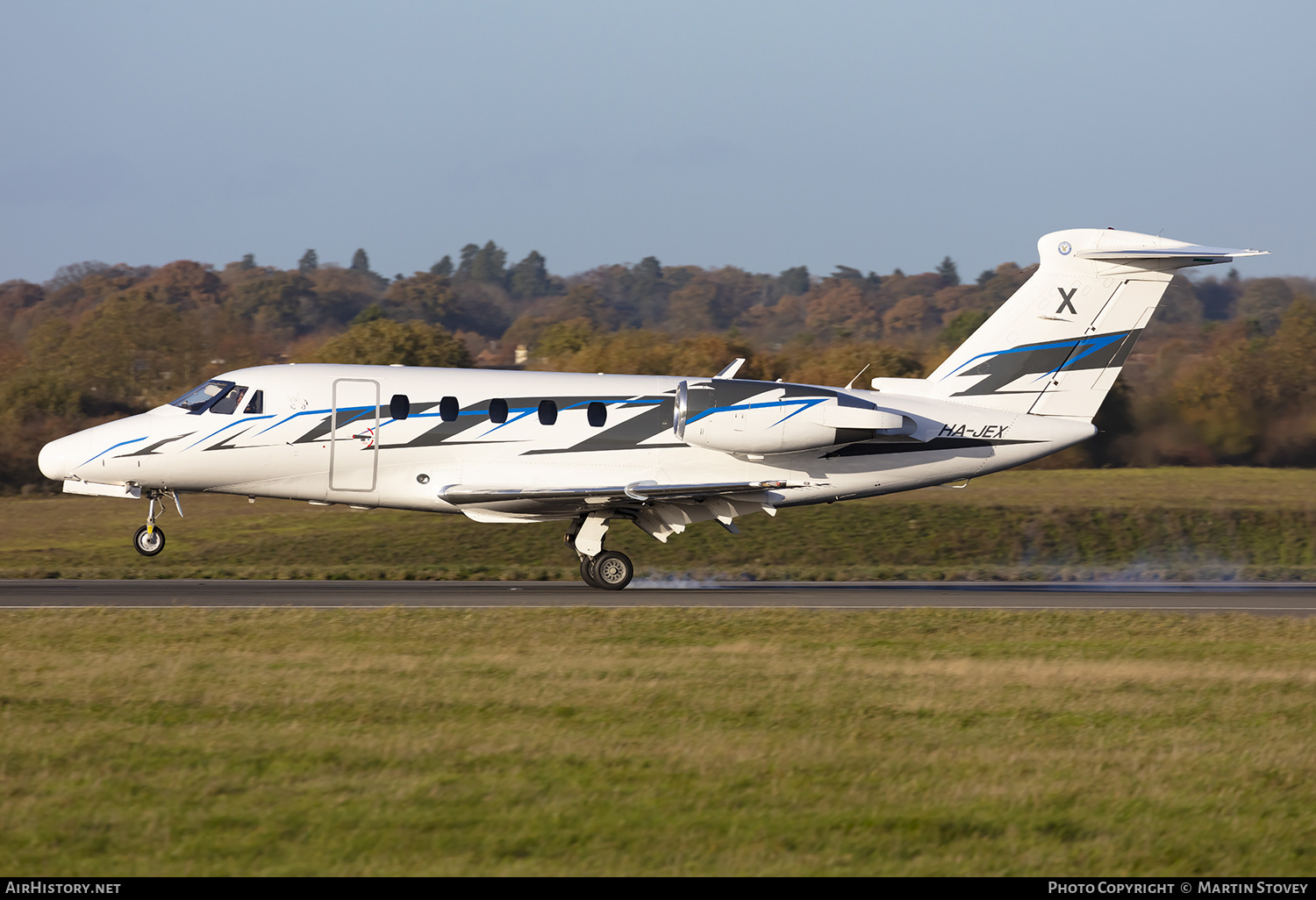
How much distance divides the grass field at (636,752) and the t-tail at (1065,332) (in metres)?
6.88

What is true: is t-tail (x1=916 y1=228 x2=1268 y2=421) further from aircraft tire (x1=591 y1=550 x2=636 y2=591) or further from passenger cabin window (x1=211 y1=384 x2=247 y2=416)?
passenger cabin window (x1=211 y1=384 x2=247 y2=416)

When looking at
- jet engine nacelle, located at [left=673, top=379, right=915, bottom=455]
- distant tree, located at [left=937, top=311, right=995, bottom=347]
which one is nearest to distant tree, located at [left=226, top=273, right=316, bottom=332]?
distant tree, located at [left=937, top=311, right=995, bottom=347]

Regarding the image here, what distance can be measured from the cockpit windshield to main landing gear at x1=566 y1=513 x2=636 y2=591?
248 inches

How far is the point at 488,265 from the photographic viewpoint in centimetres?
18000

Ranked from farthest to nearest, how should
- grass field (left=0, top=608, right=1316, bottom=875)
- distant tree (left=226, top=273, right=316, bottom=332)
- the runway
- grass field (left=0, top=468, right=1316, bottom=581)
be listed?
1. distant tree (left=226, top=273, right=316, bottom=332)
2. grass field (left=0, top=468, right=1316, bottom=581)
3. the runway
4. grass field (left=0, top=608, right=1316, bottom=875)

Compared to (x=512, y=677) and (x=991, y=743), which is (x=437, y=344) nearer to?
(x=512, y=677)

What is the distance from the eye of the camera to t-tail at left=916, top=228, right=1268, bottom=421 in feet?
74.9

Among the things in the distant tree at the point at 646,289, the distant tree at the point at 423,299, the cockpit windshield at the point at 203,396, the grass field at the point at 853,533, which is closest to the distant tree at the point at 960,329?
the grass field at the point at 853,533

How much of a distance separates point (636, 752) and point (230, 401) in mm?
13494

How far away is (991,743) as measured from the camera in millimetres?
10906

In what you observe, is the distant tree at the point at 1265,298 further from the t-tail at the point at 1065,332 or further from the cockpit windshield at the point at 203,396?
the cockpit windshield at the point at 203,396
